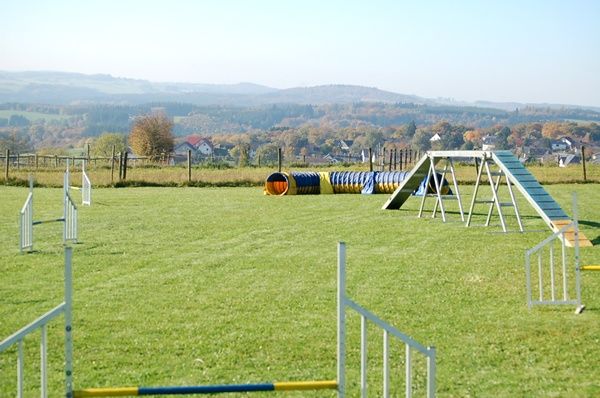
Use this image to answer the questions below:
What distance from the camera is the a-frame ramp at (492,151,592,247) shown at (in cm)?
1587

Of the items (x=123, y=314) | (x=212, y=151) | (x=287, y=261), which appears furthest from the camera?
(x=212, y=151)

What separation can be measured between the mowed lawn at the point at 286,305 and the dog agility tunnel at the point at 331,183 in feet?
33.0

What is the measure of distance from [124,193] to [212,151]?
83011 millimetres

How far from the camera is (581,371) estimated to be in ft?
24.1

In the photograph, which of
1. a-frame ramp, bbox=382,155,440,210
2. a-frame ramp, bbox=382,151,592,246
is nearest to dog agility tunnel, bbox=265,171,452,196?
a-frame ramp, bbox=382,155,440,210

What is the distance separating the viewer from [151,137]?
85312mm

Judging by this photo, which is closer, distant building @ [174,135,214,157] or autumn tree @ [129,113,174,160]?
autumn tree @ [129,113,174,160]

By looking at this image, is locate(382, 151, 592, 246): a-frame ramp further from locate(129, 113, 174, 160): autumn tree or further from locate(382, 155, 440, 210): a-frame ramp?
locate(129, 113, 174, 160): autumn tree

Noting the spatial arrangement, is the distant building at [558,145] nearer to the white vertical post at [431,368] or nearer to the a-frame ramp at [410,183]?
the a-frame ramp at [410,183]

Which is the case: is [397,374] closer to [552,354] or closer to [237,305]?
[552,354]

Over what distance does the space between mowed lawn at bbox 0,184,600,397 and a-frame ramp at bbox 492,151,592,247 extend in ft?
1.84

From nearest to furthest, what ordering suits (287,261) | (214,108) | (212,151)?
(287,261) → (212,151) → (214,108)

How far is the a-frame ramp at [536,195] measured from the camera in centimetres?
1587

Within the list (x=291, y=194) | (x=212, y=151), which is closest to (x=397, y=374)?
(x=291, y=194)
